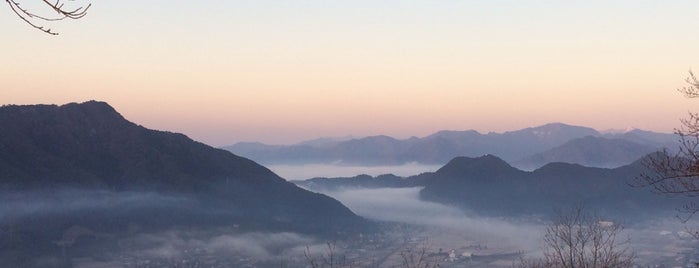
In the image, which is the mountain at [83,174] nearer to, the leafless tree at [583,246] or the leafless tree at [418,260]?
the leafless tree at [418,260]

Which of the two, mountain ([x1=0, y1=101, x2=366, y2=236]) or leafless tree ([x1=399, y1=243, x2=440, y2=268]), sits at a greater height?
mountain ([x1=0, y1=101, x2=366, y2=236])

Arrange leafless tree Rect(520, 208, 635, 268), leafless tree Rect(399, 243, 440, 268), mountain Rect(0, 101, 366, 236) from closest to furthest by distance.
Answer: leafless tree Rect(520, 208, 635, 268)
leafless tree Rect(399, 243, 440, 268)
mountain Rect(0, 101, 366, 236)

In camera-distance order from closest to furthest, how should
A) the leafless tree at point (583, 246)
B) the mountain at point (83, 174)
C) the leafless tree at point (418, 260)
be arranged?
1. the leafless tree at point (583, 246)
2. the leafless tree at point (418, 260)
3. the mountain at point (83, 174)

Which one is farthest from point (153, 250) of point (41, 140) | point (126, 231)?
point (41, 140)

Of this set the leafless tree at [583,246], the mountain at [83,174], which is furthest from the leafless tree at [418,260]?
the mountain at [83,174]

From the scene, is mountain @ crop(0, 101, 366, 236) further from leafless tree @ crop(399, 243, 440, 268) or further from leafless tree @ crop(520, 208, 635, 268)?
leafless tree @ crop(520, 208, 635, 268)

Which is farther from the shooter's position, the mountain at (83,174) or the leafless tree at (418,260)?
the mountain at (83,174)

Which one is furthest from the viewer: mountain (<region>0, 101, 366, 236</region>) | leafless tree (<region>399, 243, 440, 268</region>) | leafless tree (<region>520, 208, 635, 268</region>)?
mountain (<region>0, 101, 366, 236</region>)

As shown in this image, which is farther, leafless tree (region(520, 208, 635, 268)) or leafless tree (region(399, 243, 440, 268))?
leafless tree (region(399, 243, 440, 268))

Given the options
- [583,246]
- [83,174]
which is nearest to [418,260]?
[583,246]

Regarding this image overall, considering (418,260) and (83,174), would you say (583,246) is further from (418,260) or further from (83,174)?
(83,174)

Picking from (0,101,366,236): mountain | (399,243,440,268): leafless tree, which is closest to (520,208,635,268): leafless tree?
(399,243,440,268): leafless tree
